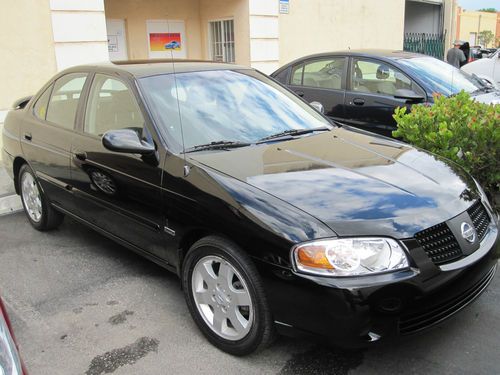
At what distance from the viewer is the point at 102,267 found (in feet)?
13.9

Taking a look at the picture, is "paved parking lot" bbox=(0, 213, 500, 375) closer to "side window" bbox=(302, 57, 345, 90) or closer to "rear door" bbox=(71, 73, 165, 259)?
"rear door" bbox=(71, 73, 165, 259)

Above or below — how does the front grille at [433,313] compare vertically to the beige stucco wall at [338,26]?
Result: below

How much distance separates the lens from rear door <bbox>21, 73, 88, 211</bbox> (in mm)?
4273

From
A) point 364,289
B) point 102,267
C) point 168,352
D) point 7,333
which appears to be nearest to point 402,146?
point 364,289

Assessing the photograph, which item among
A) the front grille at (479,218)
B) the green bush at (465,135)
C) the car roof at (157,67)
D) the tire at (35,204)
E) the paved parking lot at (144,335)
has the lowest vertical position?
the paved parking lot at (144,335)

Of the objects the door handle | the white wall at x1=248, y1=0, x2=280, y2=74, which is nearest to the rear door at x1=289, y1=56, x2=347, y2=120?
the door handle

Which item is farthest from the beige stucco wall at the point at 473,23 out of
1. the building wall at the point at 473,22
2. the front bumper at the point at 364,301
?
the front bumper at the point at 364,301

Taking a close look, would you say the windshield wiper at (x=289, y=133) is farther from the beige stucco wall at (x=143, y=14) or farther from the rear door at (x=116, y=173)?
the beige stucco wall at (x=143, y=14)

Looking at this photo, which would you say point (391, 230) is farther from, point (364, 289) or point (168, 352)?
point (168, 352)

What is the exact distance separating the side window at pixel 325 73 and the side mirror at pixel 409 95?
98 cm

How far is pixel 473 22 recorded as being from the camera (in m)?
45.6

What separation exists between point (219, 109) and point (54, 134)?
161 cm

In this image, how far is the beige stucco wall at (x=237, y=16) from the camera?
1128cm

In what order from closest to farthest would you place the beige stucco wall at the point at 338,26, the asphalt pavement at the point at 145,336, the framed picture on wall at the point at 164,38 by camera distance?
the asphalt pavement at the point at 145,336 → the framed picture on wall at the point at 164,38 → the beige stucco wall at the point at 338,26
